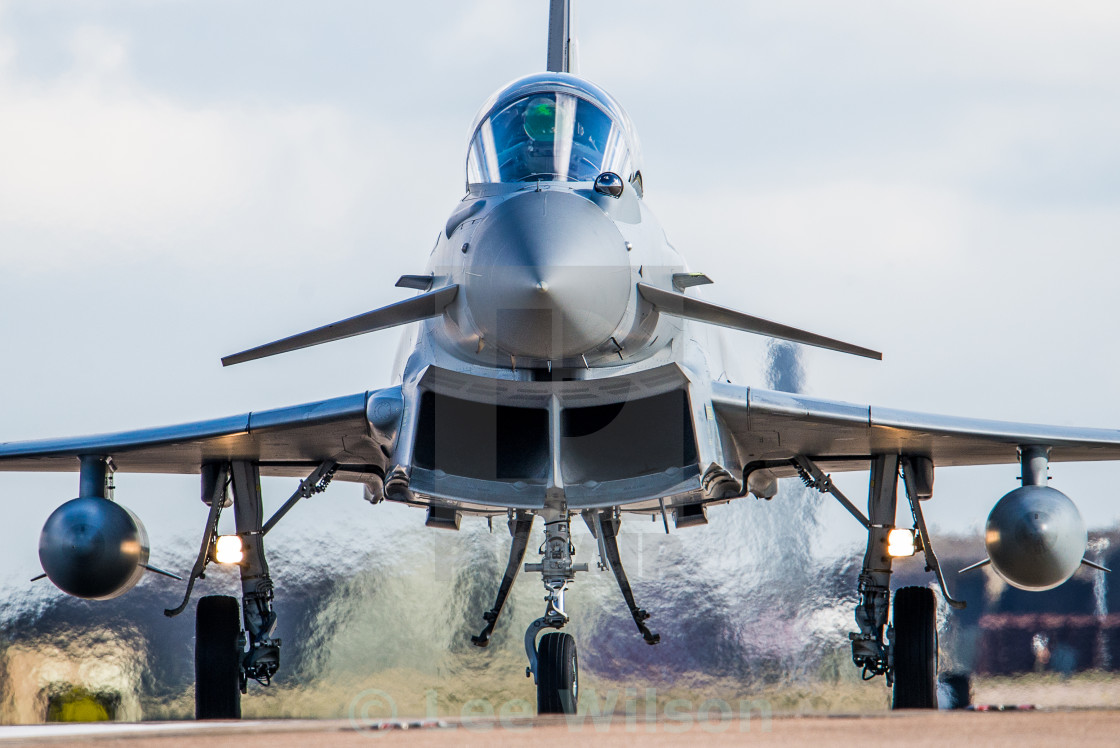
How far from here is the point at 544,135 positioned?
681 centimetres

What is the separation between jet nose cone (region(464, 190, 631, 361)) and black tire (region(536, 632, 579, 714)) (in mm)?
1974

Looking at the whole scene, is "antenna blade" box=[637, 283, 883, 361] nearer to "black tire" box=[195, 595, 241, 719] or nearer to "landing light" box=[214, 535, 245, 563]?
"landing light" box=[214, 535, 245, 563]

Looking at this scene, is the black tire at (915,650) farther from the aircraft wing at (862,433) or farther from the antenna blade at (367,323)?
the antenna blade at (367,323)

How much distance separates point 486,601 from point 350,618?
4.50 feet

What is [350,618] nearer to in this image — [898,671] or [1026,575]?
[898,671]

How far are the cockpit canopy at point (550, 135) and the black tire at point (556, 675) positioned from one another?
8.57 feet

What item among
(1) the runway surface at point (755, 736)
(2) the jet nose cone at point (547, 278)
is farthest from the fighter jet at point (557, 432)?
(1) the runway surface at point (755, 736)

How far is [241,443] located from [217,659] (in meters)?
1.57

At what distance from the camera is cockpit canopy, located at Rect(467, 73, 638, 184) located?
6.73 metres

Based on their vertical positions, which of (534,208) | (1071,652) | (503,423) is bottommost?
(1071,652)

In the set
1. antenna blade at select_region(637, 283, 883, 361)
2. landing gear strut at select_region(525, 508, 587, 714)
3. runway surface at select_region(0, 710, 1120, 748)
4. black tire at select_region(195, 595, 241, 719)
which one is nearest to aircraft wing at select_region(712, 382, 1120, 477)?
antenna blade at select_region(637, 283, 883, 361)

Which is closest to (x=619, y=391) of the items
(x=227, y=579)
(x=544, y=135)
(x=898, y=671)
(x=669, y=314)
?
(x=669, y=314)

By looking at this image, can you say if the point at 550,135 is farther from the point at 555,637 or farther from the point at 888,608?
the point at 888,608

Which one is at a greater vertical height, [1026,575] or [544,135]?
[544,135]
